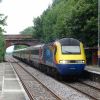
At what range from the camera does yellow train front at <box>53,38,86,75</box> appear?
1180 inches

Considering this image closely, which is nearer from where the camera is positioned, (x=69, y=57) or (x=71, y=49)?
(x=69, y=57)

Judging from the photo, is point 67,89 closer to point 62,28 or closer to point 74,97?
point 74,97

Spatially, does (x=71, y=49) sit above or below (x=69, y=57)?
above

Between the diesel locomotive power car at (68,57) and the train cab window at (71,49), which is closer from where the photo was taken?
the diesel locomotive power car at (68,57)

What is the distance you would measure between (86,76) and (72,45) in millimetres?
3447

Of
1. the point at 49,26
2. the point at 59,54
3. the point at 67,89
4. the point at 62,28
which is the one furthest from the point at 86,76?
the point at 49,26

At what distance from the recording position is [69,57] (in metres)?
30.2

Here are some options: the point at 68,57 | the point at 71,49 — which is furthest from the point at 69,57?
the point at 71,49

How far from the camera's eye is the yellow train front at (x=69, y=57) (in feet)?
98.3

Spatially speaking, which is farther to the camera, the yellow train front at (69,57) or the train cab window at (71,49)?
the train cab window at (71,49)

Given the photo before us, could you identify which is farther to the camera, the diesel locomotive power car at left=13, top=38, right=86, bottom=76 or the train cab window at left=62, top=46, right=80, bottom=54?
the train cab window at left=62, top=46, right=80, bottom=54

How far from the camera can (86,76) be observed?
3319cm

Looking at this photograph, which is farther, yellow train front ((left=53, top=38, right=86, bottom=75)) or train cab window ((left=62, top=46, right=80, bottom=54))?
train cab window ((left=62, top=46, right=80, bottom=54))

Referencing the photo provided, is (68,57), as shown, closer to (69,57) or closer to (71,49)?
(69,57)
